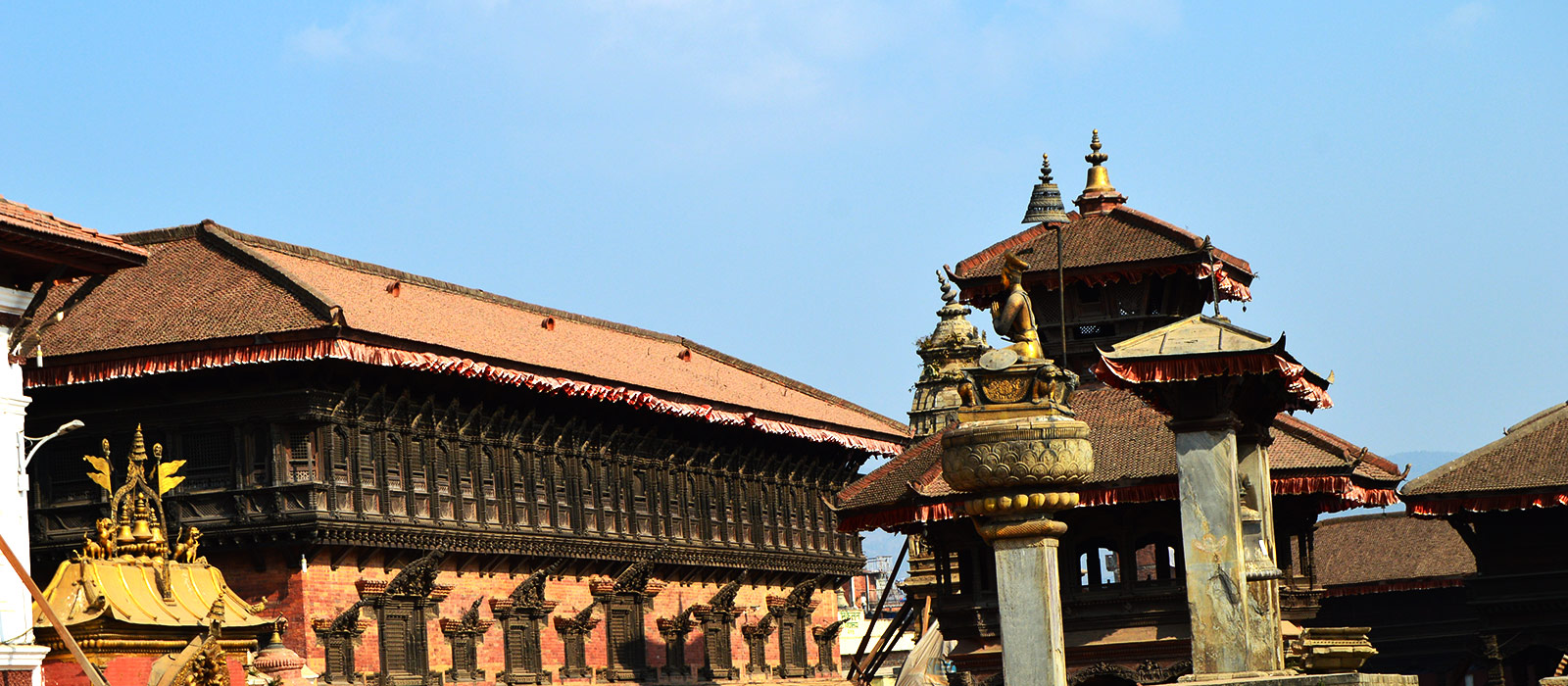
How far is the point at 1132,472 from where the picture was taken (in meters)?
33.5

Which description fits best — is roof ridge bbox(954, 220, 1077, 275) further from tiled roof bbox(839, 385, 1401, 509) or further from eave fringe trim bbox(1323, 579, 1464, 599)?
eave fringe trim bbox(1323, 579, 1464, 599)

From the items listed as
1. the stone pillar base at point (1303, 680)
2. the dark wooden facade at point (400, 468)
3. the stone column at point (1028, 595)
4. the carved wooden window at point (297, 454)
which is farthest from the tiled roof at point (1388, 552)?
the stone column at point (1028, 595)

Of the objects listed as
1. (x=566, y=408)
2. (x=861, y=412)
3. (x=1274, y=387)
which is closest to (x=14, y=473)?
(x=1274, y=387)

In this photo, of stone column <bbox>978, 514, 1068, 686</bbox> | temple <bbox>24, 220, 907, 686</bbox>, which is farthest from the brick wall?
stone column <bbox>978, 514, 1068, 686</bbox>

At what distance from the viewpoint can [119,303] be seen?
41.0 metres

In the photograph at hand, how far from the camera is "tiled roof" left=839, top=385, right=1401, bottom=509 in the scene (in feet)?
110

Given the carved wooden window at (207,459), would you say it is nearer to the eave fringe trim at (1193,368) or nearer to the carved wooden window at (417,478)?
the carved wooden window at (417,478)

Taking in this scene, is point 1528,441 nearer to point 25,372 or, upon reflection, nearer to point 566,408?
point 566,408

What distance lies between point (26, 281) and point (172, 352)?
14.1 meters

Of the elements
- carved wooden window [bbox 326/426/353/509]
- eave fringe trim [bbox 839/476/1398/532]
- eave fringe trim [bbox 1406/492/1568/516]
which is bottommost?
eave fringe trim [bbox 1406/492/1568/516]

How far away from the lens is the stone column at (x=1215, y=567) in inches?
832

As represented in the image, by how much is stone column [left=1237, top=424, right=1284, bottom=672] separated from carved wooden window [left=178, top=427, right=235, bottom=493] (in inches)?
839

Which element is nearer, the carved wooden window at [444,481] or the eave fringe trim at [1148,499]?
the eave fringe trim at [1148,499]

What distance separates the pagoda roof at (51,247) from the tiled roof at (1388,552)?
1535 inches
